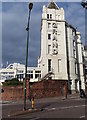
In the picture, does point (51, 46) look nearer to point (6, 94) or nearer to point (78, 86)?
point (78, 86)

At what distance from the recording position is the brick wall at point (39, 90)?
31.9 m

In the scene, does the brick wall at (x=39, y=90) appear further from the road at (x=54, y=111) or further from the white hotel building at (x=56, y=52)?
the road at (x=54, y=111)

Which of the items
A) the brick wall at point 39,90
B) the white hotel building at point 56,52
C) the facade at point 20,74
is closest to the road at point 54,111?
the brick wall at point 39,90

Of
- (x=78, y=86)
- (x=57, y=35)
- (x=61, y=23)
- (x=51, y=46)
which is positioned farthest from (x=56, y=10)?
(x=78, y=86)

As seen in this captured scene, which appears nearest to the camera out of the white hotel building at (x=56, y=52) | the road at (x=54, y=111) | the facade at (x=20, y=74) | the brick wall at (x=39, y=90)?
the road at (x=54, y=111)

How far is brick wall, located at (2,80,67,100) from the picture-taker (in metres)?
31.9

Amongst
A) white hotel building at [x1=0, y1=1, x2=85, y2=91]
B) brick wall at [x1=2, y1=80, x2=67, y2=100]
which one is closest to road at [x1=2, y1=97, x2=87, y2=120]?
brick wall at [x1=2, y1=80, x2=67, y2=100]

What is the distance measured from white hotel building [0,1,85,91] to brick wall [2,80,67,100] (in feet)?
20.6

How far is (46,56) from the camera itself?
146ft

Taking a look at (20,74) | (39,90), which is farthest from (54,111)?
(20,74)

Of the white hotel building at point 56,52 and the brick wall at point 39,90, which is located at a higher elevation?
the white hotel building at point 56,52

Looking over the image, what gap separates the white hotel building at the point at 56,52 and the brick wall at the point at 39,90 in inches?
248

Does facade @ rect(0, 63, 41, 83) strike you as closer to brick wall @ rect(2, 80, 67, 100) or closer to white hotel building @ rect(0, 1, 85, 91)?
white hotel building @ rect(0, 1, 85, 91)

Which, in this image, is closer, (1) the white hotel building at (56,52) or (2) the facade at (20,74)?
(1) the white hotel building at (56,52)
